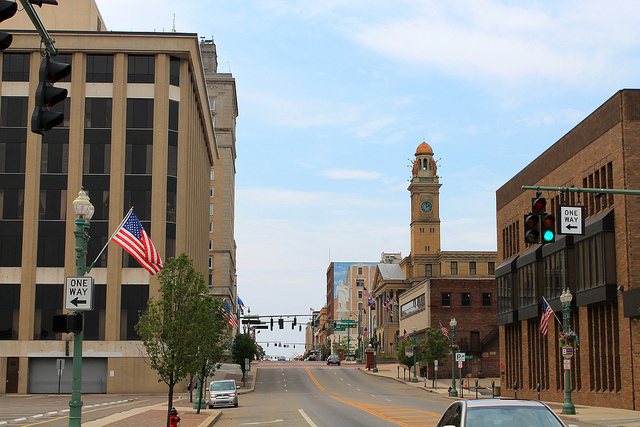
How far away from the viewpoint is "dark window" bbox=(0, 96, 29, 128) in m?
60.7

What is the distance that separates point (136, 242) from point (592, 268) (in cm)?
2888

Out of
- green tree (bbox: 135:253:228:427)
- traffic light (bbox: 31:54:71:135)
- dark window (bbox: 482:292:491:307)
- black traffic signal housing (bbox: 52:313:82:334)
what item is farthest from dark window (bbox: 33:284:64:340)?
traffic light (bbox: 31:54:71:135)

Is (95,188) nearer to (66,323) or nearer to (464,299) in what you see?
(66,323)

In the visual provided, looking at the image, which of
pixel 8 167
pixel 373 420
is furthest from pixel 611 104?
pixel 8 167

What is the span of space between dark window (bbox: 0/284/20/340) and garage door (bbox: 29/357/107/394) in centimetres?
265

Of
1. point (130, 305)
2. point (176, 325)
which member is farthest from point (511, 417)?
point (130, 305)

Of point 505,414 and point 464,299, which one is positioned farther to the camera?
point 464,299

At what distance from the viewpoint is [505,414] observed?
10.6 meters

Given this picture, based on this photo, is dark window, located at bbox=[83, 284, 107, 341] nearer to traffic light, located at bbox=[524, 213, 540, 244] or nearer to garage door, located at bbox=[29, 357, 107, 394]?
garage door, located at bbox=[29, 357, 107, 394]

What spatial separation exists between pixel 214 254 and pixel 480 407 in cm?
10928

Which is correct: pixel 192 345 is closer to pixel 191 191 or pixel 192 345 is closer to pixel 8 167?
pixel 8 167

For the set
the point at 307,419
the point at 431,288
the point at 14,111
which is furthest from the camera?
the point at 431,288

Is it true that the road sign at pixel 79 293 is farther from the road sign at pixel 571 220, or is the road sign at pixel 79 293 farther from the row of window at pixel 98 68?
the row of window at pixel 98 68

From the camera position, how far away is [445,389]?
65125 millimetres
